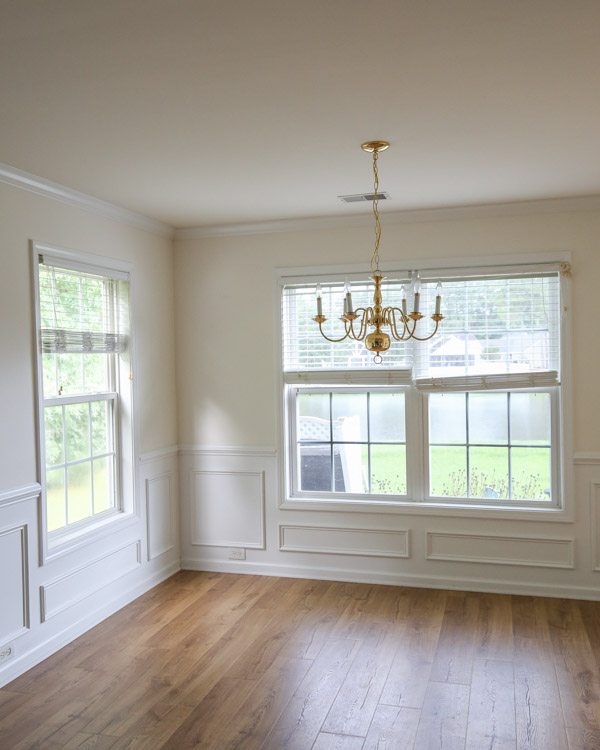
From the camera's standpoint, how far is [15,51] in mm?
2215

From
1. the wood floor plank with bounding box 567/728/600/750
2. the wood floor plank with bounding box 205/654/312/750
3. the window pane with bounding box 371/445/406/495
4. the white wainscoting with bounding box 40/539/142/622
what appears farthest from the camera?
the window pane with bounding box 371/445/406/495

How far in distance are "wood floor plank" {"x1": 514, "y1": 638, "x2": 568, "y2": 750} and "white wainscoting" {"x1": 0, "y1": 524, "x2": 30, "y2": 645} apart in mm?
2582

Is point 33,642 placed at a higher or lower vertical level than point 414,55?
lower

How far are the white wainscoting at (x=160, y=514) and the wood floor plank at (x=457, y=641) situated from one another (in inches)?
84.8

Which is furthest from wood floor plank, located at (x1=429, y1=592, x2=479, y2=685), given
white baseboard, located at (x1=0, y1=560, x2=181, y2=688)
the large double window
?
white baseboard, located at (x1=0, y1=560, x2=181, y2=688)

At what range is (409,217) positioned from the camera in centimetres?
486

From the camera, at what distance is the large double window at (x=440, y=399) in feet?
15.5

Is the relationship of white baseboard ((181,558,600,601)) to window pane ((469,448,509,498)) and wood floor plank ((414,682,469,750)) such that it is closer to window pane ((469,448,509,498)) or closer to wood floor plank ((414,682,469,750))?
window pane ((469,448,509,498))

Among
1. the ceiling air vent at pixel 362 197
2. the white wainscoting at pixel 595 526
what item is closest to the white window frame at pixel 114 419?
the ceiling air vent at pixel 362 197

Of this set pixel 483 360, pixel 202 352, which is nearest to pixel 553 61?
pixel 483 360

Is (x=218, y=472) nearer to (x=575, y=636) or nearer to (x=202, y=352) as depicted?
(x=202, y=352)

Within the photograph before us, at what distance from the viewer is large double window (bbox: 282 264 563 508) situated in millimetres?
4719

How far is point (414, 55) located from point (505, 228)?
263 cm

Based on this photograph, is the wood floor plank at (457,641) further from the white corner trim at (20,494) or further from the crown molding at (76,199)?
the crown molding at (76,199)
